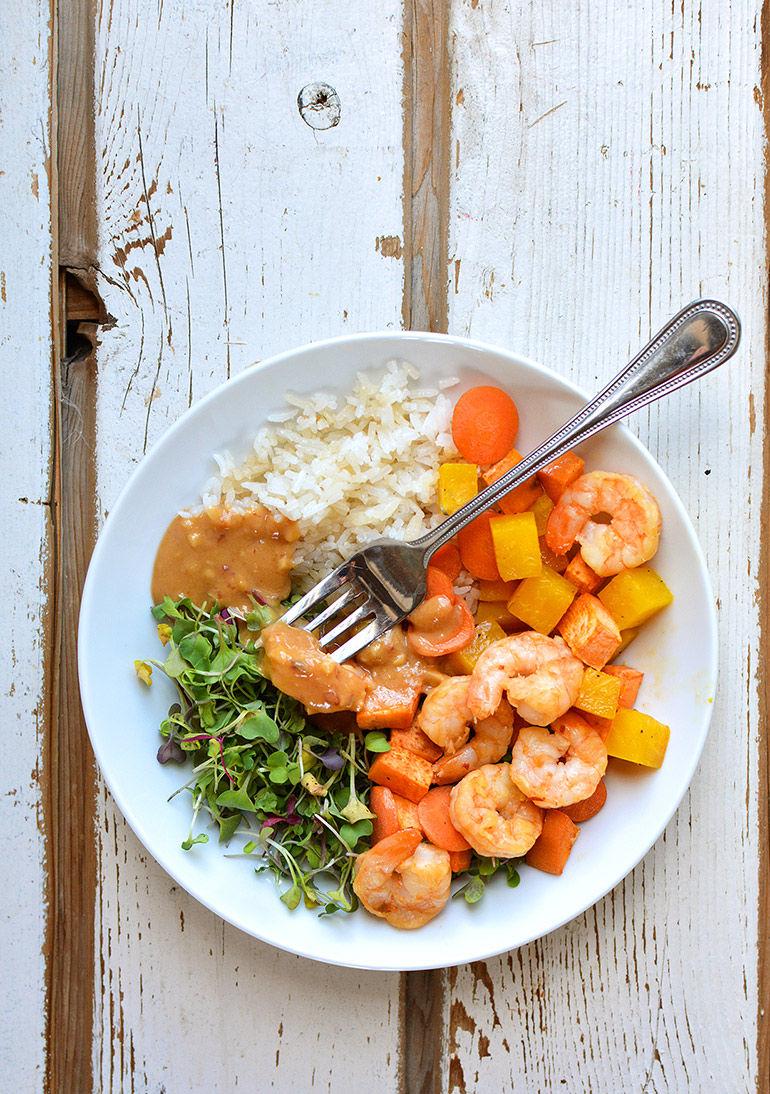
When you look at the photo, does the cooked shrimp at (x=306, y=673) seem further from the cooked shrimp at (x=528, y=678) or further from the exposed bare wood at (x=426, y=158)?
the exposed bare wood at (x=426, y=158)

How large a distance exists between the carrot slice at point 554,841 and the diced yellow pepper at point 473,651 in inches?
14.1

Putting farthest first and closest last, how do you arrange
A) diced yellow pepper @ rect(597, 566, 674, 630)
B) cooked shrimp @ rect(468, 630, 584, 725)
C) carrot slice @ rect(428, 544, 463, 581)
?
carrot slice @ rect(428, 544, 463, 581) → diced yellow pepper @ rect(597, 566, 674, 630) → cooked shrimp @ rect(468, 630, 584, 725)

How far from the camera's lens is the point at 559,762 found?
5.47 ft

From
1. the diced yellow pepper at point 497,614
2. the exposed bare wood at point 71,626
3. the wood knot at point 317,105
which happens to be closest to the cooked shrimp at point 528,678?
the diced yellow pepper at point 497,614

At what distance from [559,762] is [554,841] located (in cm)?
20

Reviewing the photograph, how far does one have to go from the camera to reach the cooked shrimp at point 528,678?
1593 millimetres

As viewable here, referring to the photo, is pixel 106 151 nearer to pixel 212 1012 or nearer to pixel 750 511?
pixel 750 511

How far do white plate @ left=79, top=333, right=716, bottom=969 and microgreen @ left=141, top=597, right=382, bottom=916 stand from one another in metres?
0.05

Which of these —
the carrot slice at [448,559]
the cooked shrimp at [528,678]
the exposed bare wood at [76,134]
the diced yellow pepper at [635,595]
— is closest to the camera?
the cooked shrimp at [528,678]

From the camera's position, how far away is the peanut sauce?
1.76 metres

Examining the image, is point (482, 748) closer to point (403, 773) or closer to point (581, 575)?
point (403, 773)

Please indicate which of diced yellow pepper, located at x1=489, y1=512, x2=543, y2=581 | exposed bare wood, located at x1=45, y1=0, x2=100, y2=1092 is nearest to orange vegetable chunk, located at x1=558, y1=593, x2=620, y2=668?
diced yellow pepper, located at x1=489, y1=512, x2=543, y2=581

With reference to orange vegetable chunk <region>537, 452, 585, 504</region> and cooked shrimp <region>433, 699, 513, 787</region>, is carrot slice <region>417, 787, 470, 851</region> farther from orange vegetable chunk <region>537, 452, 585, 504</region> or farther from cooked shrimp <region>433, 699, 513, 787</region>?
orange vegetable chunk <region>537, 452, 585, 504</region>

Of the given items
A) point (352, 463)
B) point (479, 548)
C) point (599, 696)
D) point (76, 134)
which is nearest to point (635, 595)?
point (599, 696)
